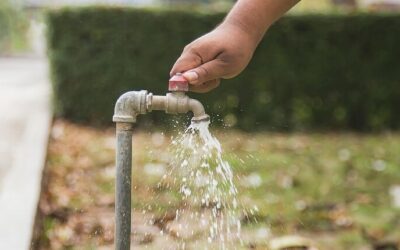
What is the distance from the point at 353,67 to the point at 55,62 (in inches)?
110

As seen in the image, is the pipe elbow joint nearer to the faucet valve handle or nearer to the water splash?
the faucet valve handle

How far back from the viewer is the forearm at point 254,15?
210 cm

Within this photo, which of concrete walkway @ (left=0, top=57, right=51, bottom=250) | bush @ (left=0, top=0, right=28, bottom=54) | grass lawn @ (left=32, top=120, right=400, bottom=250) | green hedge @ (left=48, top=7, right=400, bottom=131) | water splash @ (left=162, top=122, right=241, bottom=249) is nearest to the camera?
concrete walkway @ (left=0, top=57, right=51, bottom=250)

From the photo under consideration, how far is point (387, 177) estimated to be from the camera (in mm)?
5617

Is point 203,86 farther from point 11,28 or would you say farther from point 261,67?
point 11,28

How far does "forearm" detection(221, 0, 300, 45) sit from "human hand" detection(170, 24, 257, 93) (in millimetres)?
37

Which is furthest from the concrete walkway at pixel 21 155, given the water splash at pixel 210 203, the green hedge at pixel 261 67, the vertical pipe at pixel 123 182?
the vertical pipe at pixel 123 182

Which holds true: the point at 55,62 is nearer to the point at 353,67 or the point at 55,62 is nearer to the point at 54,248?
the point at 353,67

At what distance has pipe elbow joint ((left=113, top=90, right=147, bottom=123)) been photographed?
2094 millimetres

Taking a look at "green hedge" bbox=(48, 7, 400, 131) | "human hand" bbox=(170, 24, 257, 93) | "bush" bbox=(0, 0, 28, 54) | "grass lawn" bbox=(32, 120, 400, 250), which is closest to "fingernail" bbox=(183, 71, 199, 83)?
"human hand" bbox=(170, 24, 257, 93)

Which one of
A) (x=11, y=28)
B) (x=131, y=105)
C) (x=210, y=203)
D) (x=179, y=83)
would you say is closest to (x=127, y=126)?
(x=131, y=105)

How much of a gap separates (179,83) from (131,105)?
0.65ft

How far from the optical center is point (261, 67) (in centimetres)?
756

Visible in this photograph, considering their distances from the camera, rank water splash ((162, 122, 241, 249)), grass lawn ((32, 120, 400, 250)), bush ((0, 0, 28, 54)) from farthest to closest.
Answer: bush ((0, 0, 28, 54)), grass lawn ((32, 120, 400, 250)), water splash ((162, 122, 241, 249))
